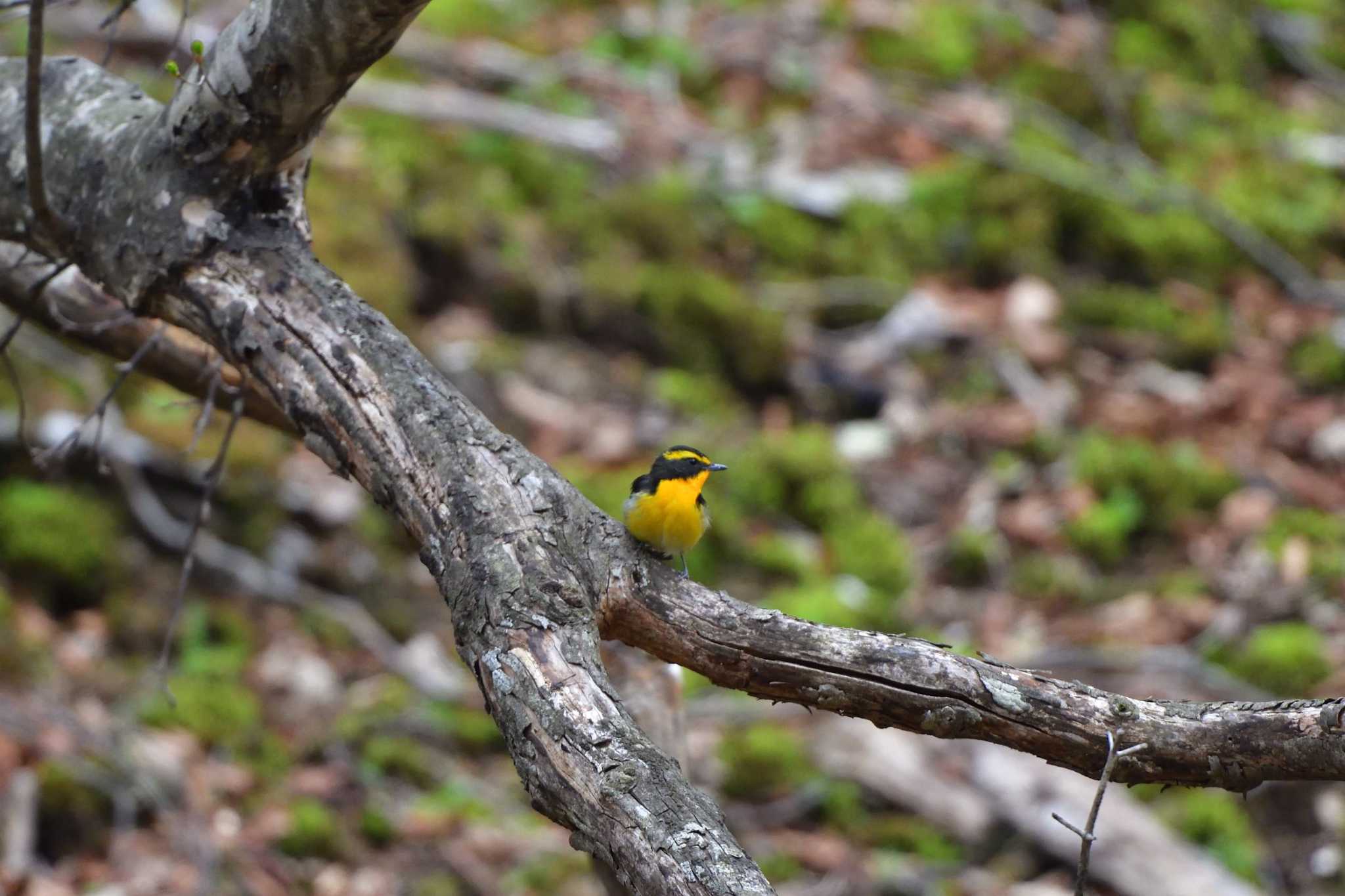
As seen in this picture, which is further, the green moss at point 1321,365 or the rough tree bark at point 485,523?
the green moss at point 1321,365

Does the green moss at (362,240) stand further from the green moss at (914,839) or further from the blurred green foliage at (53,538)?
the green moss at (914,839)

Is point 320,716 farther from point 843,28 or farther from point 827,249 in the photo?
point 843,28

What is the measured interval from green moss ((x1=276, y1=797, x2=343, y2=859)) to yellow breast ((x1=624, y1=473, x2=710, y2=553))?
2.44m

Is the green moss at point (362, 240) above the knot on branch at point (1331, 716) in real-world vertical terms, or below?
below

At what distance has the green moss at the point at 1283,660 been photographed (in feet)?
18.3

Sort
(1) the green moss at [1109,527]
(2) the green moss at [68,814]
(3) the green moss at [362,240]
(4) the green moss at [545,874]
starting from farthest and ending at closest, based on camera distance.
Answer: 1. (3) the green moss at [362,240]
2. (1) the green moss at [1109,527]
3. (4) the green moss at [545,874]
4. (2) the green moss at [68,814]

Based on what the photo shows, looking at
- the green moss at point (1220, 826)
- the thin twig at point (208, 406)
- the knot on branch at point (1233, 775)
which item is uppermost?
the knot on branch at point (1233, 775)

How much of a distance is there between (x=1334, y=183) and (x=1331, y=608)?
175 inches

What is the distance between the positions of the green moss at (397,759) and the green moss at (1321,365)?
5.69 m

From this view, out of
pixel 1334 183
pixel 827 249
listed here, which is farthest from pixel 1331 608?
pixel 1334 183

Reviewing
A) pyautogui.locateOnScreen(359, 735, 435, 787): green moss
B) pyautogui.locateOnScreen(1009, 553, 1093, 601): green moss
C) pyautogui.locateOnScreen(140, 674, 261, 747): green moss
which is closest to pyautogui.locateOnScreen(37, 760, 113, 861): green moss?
pyautogui.locateOnScreen(140, 674, 261, 747): green moss

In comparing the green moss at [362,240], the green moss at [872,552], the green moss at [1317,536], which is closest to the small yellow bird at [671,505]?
the green moss at [872,552]

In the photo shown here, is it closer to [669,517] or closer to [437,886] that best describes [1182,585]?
[437,886]

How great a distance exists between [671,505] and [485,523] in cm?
75
